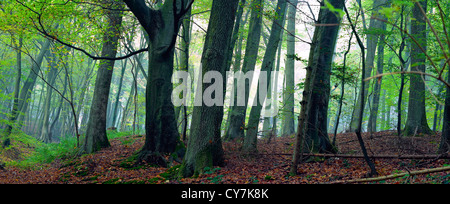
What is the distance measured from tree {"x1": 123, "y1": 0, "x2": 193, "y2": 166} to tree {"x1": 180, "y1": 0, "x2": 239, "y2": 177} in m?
1.61

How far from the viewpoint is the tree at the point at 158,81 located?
755cm

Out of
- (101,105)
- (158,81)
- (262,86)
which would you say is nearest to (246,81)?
(262,86)

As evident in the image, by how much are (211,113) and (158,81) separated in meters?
2.24

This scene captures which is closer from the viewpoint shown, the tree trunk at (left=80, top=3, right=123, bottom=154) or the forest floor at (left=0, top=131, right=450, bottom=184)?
the forest floor at (left=0, top=131, right=450, bottom=184)

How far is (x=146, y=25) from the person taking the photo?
7.48 meters

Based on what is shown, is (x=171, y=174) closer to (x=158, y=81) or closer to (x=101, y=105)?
(x=158, y=81)

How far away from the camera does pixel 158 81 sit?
25.0ft

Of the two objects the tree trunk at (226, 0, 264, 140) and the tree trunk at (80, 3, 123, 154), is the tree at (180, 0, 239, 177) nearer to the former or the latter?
the tree trunk at (226, 0, 264, 140)

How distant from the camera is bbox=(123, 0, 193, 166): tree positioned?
24.8 ft

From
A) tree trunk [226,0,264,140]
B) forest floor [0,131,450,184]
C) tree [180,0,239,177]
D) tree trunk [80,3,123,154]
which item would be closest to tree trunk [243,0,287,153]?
forest floor [0,131,450,184]

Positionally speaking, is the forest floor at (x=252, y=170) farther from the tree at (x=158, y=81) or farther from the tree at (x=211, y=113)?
the tree at (x=158, y=81)
